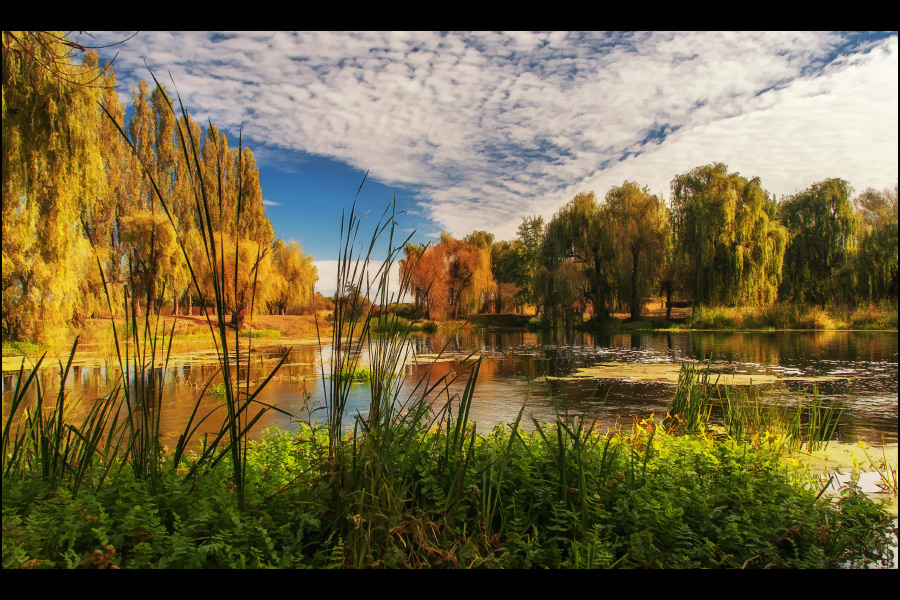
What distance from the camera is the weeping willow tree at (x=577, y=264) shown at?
20344 mm

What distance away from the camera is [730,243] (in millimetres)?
18125

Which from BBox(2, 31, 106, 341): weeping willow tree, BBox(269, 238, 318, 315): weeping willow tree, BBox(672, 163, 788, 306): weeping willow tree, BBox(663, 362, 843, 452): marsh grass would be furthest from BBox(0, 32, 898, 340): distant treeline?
BBox(663, 362, 843, 452): marsh grass

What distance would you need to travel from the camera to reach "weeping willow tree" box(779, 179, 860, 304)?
19.8 meters

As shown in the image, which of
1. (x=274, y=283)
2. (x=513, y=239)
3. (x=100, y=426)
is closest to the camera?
(x=100, y=426)

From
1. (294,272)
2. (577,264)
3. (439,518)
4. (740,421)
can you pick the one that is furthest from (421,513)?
(294,272)

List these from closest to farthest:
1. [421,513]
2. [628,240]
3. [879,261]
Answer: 1. [421,513]
2. [879,261]
3. [628,240]

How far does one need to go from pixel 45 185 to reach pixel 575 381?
8477 mm

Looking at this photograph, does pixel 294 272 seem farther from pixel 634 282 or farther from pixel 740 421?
pixel 740 421

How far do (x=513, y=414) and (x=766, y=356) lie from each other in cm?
793

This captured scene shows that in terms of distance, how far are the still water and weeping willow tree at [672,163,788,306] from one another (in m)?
4.19

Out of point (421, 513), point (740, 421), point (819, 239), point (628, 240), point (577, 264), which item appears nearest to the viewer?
point (421, 513)

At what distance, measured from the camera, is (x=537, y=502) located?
6.27ft
